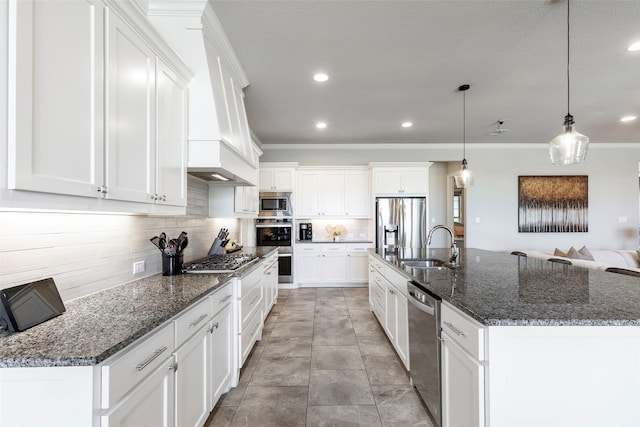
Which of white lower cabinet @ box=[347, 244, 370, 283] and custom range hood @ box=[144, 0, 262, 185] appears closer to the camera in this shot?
custom range hood @ box=[144, 0, 262, 185]

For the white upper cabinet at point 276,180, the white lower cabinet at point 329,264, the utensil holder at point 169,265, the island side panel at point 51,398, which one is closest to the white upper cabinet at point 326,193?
the white upper cabinet at point 276,180

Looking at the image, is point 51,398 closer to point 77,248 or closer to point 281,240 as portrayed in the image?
point 77,248

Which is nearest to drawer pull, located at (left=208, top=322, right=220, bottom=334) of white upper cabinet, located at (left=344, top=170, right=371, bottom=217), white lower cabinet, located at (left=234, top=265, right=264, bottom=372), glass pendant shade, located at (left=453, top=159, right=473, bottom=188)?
white lower cabinet, located at (left=234, top=265, right=264, bottom=372)

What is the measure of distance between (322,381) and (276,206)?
139 inches

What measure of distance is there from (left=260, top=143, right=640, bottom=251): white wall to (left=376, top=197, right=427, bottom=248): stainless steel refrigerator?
97 centimetres

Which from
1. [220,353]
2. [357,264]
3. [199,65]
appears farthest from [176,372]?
[357,264]

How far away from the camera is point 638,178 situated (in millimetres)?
5809

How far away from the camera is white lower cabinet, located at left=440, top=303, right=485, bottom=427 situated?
1244mm

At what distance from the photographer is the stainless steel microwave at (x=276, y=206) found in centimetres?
549

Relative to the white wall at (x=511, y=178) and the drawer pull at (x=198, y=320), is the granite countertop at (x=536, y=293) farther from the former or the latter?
the white wall at (x=511, y=178)

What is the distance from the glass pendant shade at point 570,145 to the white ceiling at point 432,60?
83 cm

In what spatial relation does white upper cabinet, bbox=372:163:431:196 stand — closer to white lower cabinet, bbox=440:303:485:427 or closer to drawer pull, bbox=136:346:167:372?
white lower cabinet, bbox=440:303:485:427

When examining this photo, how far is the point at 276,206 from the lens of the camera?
18.0 ft

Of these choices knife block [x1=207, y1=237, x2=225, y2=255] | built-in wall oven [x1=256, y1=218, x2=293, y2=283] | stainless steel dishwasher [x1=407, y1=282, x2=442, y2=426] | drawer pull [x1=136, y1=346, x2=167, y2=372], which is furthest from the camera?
built-in wall oven [x1=256, y1=218, x2=293, y2=283]
